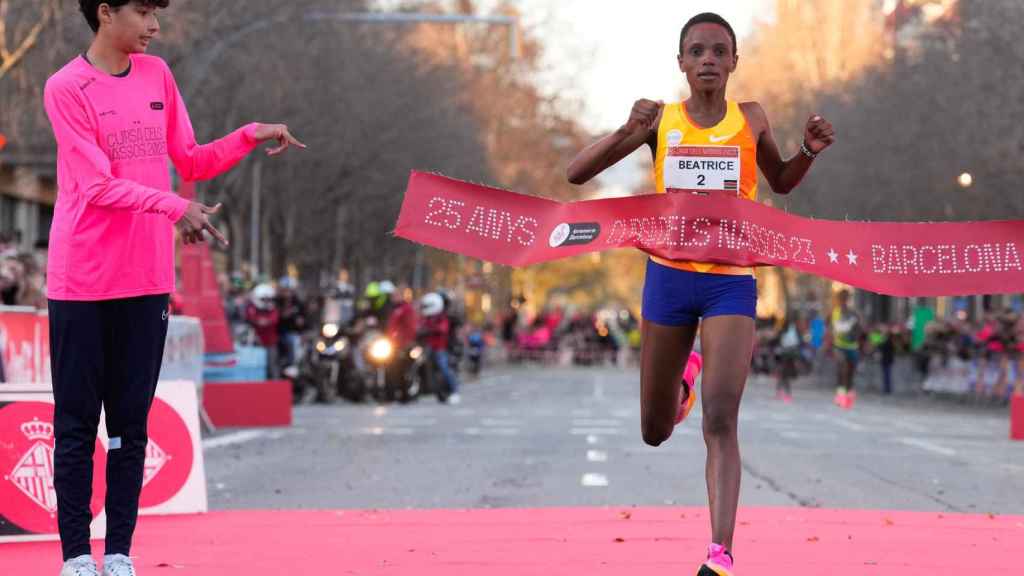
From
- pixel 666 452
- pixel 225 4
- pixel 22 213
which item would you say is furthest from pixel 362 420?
pixel 22 213

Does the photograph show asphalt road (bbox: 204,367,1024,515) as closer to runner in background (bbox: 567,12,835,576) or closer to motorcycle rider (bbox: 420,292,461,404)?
motorcycle rider (bbox: 420,292,461,404)

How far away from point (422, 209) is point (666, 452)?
33.2 feet

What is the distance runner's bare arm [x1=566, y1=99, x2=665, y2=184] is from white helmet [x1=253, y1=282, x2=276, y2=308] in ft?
75.5

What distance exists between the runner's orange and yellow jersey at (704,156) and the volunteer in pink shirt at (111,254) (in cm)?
170

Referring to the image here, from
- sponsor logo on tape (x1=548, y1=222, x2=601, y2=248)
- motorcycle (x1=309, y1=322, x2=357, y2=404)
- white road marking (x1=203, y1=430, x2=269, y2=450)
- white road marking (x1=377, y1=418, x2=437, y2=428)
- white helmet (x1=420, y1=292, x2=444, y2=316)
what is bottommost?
white road marking (x1=203, y1=430, x2=269, y2=450)

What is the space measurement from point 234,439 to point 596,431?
4.14 meters

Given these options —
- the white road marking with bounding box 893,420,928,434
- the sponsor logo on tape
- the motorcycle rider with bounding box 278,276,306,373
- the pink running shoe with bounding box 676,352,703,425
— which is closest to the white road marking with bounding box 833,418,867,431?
the white road marking with bounding box 893,420,928,434

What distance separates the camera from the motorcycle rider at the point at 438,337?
30.5 m

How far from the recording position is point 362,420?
79.1 feet

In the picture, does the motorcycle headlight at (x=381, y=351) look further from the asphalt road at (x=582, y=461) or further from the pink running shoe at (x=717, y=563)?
the pink running shoe at (x=717, y=563)

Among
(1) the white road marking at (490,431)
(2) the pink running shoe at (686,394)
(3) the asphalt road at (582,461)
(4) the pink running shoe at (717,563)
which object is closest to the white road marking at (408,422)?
(3) the asphalt road at (582,461)

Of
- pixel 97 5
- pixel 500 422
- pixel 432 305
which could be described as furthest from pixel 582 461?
pixel 432 305

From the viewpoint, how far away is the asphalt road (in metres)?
12.3

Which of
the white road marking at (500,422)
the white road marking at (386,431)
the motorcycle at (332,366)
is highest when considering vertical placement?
the motorcycle at (332,366)
